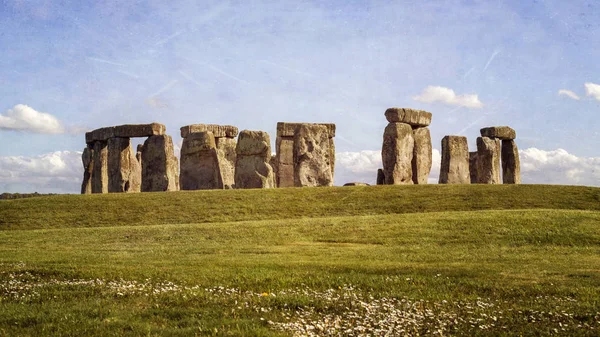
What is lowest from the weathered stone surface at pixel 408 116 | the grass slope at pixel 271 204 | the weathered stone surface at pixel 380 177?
the grass slope at pixel 271 204

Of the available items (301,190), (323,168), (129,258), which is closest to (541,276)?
(129,258)

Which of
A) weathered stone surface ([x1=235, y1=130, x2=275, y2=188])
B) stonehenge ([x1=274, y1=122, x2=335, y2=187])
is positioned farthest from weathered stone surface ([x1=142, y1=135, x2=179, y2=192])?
stonehenge ([x1=274, y1=122, x2=335, y2=187])

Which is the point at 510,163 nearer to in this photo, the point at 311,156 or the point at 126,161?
the point at 311,156

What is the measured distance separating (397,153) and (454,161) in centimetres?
484

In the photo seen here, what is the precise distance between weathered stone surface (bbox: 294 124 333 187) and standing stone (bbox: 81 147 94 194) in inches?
659

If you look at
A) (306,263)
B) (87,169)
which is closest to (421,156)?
(87,169)

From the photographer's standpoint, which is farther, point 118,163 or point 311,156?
point 118,163

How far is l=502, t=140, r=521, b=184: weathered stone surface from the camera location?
4447 centimetres

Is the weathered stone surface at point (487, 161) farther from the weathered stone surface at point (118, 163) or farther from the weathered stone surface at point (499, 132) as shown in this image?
the weathered stone surface at point (118, 163)

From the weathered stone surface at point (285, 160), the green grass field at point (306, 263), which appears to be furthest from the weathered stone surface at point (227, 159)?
the green grass field at point (306, 263)

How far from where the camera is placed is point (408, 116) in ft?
130

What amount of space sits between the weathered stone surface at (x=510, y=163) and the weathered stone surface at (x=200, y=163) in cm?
1951

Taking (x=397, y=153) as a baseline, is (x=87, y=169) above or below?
below

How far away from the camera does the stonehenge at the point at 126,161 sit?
40594mm
